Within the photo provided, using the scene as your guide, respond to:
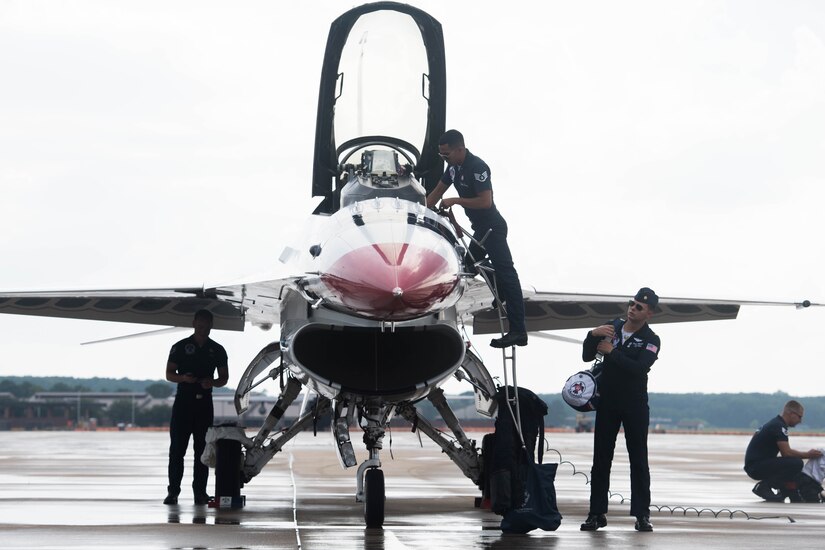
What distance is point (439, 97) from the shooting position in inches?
449

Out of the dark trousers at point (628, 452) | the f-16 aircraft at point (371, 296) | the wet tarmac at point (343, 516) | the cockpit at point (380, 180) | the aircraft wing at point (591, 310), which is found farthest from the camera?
the aircraft wing at point (591, 310)

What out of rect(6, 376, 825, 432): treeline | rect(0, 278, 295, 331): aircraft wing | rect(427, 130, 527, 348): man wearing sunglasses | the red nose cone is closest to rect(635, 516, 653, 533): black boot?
rect(427, 130, 527, 348): man wearing sunglasses

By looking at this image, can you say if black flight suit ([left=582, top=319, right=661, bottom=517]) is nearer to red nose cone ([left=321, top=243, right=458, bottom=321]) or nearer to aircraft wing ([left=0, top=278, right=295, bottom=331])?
red nose cone ([left=321, top=243, right=458, bottom=321])

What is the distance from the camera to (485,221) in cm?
976

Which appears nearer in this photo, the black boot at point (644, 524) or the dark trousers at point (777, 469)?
the black boot at point (644, 524)

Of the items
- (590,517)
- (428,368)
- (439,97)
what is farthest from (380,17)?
(590,517)

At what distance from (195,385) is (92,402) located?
97.9 meters

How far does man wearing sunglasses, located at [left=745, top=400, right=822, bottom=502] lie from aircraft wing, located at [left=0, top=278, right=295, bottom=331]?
5.73 meters

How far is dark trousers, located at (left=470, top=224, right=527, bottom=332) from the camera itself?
31.0 feet

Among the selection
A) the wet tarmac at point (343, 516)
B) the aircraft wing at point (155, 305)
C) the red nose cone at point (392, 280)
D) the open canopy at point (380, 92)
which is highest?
the open canopy at point (380, 92)

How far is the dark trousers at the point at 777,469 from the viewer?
1359cm

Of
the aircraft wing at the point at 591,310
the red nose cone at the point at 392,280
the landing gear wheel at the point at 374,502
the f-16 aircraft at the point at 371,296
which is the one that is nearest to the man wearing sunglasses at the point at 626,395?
the f-16 aircraft at the point at 371,296

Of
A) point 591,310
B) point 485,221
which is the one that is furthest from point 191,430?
point 591,310

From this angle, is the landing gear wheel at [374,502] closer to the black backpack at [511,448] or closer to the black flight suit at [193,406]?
the black backpack at [511,448]
